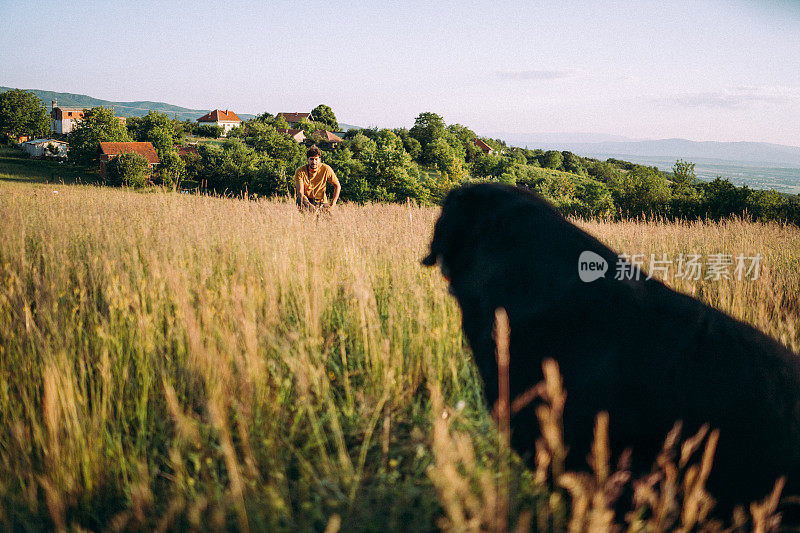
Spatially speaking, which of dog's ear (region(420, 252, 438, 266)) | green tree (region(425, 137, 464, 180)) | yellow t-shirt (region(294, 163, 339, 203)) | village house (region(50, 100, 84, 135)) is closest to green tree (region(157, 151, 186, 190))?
green tree (region(425, 137, 464, 180))

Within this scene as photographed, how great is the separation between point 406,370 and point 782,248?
7.06 m

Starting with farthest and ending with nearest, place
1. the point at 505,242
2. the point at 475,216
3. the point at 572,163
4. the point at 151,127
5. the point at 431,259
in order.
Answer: the point at 572,163, the point at 151,127, the point at 431,259, the point at 475,216, the point at 505,242

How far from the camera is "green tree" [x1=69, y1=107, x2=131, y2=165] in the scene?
40.6 m

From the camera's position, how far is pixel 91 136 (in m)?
40.5

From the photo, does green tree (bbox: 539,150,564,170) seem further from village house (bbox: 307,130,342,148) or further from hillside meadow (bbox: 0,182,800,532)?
hillside meadow (bbox: 0,182,800,532)

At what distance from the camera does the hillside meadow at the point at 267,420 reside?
133 cm

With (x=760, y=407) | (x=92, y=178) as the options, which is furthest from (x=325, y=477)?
(x=92, y=178)

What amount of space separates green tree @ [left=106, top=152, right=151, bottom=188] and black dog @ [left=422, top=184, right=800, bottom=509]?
37.9 m

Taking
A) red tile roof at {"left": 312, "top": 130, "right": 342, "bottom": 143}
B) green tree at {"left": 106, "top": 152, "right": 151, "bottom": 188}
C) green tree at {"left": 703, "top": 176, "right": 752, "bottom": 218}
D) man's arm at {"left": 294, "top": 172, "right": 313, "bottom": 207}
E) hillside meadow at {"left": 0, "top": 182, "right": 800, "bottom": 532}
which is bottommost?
hillside meadow at {"left": 0, "top": 182, "right": 800, "bottom": 532}

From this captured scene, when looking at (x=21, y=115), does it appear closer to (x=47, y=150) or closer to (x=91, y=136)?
(x=47, y=150)

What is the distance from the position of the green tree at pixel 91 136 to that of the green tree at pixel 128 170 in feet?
32.0

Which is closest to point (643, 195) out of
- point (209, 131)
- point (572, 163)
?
point (572, 163)

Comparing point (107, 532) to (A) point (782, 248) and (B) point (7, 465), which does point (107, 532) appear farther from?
(A) point (782, 248)

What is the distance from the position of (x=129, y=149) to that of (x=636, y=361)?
151 feet
